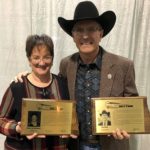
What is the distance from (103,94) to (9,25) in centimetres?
94

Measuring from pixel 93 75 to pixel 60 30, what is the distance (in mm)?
626

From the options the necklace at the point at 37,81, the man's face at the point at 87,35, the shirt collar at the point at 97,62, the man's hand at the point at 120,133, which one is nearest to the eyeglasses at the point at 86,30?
the man's face at the point at 87,35

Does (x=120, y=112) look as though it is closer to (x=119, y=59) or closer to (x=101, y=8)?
(x=119, y=59)

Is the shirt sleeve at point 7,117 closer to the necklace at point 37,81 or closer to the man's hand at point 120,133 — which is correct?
the necklace at point 37,81

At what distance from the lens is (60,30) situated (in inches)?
84.6

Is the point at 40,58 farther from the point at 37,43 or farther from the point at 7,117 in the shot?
the point at 7,117

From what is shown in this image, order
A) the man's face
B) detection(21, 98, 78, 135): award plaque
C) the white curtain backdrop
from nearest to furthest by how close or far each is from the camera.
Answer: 1. detection(21, 98, 78, 135): award plaque
2. the man's face
3. the white curtain backdrop

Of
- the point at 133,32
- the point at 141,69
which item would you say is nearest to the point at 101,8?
the point at 133,32

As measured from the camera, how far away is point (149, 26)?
2129 mm

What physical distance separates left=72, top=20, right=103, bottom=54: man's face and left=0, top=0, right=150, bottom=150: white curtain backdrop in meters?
0.54

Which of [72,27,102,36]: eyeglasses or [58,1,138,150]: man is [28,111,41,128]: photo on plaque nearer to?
[58,1,138,150]: man

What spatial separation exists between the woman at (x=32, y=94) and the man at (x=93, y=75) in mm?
143

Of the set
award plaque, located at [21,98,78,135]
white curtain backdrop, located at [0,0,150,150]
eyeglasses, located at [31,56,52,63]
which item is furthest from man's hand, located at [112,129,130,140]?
white curtain backdrop, located at [0,0,150,150]

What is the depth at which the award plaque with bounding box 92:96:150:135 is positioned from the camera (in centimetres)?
150
